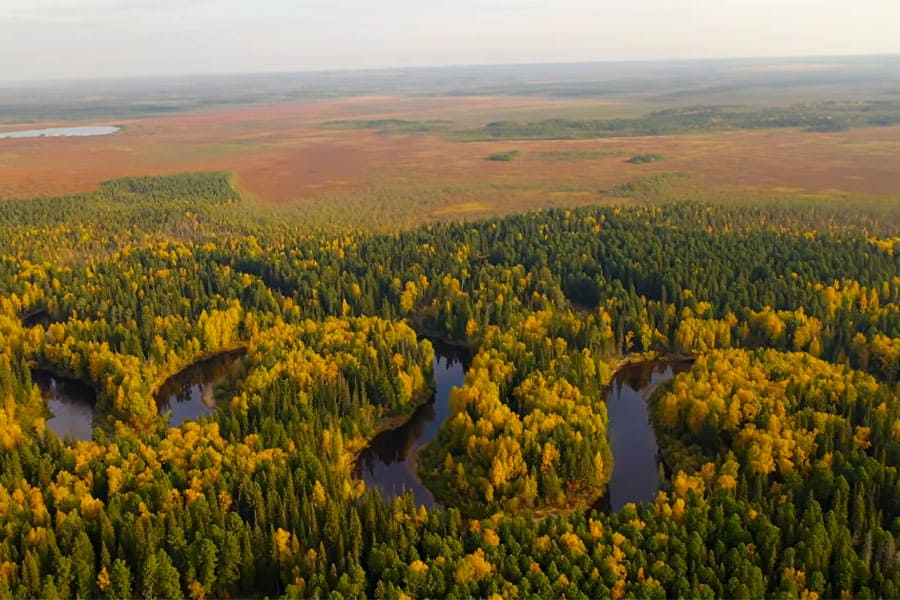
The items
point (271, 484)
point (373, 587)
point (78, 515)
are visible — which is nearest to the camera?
point (373, 587)

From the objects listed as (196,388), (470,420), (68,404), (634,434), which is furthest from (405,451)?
(68,404)

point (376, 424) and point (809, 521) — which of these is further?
point (376, 424)

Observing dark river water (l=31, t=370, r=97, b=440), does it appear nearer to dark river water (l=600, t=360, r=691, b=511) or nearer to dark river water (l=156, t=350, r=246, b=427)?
dark river water (l=156, t=350, r=246, b=427)

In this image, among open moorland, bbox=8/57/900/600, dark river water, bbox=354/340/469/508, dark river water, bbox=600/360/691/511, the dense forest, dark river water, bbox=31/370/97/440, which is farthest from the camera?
dark river water, bbox=31/370/97/440

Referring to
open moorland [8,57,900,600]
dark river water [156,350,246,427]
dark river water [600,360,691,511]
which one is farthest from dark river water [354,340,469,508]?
dark river water [156,350,246,427]

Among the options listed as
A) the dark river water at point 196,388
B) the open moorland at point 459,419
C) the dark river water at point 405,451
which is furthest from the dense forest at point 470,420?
the dark river water at point 405,451

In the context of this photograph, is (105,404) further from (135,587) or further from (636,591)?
(636,591)

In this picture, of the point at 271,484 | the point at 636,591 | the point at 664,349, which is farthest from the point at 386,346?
the point at 636,591
